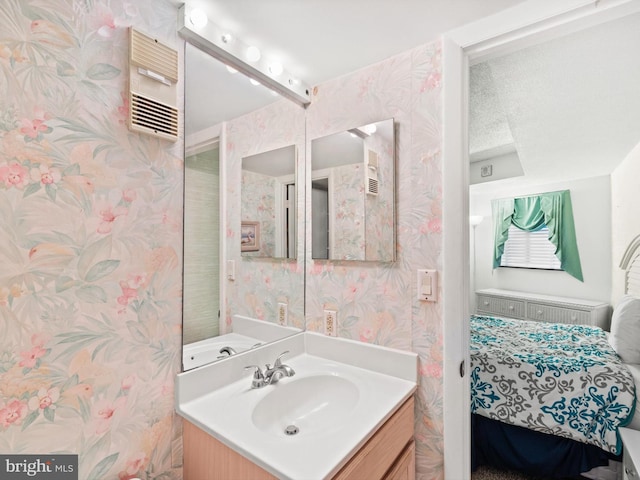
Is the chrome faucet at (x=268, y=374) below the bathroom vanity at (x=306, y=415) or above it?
above

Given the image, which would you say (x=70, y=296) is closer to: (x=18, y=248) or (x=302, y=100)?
(x=18, y=248)

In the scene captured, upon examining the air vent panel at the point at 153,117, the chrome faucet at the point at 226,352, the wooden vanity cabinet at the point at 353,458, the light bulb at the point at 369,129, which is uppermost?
the light bulb at the point at 369,129

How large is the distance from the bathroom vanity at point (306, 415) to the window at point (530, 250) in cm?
389

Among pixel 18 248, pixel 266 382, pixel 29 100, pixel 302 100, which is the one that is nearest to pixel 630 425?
pixel 266 382

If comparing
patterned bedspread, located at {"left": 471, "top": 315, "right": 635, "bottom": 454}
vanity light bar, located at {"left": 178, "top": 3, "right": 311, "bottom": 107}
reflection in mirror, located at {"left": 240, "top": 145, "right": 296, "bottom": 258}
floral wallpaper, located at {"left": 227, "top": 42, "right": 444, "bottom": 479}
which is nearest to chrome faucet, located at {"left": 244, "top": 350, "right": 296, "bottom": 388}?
floral wallpaper, located at {"left": 227, "top": 42, "right": 444, "bottom": 479}

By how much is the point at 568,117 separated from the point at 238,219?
2.37m

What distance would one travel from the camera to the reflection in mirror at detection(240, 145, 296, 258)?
143cm

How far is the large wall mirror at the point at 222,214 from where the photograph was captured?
1.12m

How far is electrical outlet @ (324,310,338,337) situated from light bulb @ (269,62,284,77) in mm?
1132

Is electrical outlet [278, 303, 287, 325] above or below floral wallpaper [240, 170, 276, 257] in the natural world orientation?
below

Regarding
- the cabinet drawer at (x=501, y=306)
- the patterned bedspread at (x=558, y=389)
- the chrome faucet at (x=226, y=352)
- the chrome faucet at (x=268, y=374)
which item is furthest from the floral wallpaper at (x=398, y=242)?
the cabinet drawer at (x=501, y=306)

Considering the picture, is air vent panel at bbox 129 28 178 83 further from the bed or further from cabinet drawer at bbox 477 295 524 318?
cabinet drawer at bbox 477 295 524 318

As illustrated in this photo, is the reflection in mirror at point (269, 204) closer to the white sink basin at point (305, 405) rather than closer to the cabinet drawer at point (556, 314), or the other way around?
the white sink basin at point (305, 405)

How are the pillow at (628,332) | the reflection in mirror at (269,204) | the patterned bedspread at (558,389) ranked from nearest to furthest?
the reflection in mirror at (269,204), the patterned bedspread at (558,389), the pillow at (628,332)
